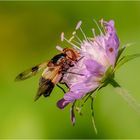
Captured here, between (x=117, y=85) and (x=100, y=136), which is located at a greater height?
(x=117, y=85)

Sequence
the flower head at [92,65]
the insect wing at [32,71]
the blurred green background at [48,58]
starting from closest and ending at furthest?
the flower head at [92,65] < the insect wing at [32,71] < the blurred green background at [48,58]

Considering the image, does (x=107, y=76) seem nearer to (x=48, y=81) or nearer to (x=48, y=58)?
(x=48, y=81)

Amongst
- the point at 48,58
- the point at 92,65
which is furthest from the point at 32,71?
the point at 48,58

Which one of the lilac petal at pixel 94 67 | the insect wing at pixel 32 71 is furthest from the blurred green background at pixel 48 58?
the lilac petal at pixel 94 67

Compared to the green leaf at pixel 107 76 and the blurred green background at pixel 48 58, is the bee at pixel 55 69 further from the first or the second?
the blurred green background at pixel 48 58

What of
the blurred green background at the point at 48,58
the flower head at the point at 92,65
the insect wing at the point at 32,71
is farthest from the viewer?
the blurred green background at the point at 48,58

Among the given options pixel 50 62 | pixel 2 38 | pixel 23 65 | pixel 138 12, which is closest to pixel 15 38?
pixel 2 38

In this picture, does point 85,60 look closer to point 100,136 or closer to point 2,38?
point 100,136
